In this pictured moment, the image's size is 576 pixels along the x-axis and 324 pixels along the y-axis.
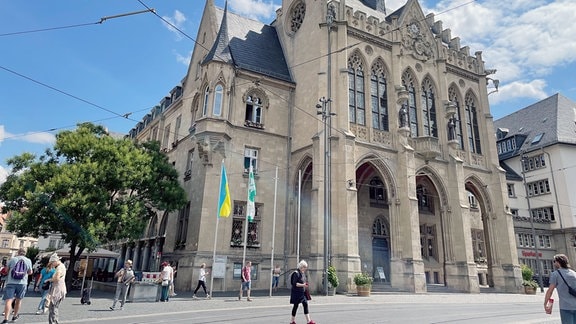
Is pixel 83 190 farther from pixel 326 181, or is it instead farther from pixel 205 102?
pixel 326 181

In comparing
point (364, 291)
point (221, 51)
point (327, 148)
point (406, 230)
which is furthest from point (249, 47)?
point (364, 291)

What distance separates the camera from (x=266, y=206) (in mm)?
23875

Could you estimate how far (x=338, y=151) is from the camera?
859 inches

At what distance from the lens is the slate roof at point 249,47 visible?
24267 millimetres

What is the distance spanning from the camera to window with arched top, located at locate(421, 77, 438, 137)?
28.7 metres

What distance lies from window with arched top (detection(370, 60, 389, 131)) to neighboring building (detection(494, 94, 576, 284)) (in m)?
18.8

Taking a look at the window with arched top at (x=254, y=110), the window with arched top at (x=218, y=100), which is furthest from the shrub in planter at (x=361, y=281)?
the window with arched top at (x=218, y=100)

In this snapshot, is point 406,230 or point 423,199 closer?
point 406,230

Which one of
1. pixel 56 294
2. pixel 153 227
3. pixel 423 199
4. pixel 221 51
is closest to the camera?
pixel 56 294

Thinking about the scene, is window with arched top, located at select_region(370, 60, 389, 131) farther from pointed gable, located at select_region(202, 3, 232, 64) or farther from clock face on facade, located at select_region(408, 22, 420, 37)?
pointed gable, located at select_region(202, 3, 232, 64)

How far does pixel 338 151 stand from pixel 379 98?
7.24 meters

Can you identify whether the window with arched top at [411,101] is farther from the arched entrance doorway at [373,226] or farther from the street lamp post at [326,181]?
the street lamp post at [326,181]

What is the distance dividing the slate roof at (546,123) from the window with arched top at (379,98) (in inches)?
966

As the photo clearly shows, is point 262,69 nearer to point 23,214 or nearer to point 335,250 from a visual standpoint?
point 335,250
